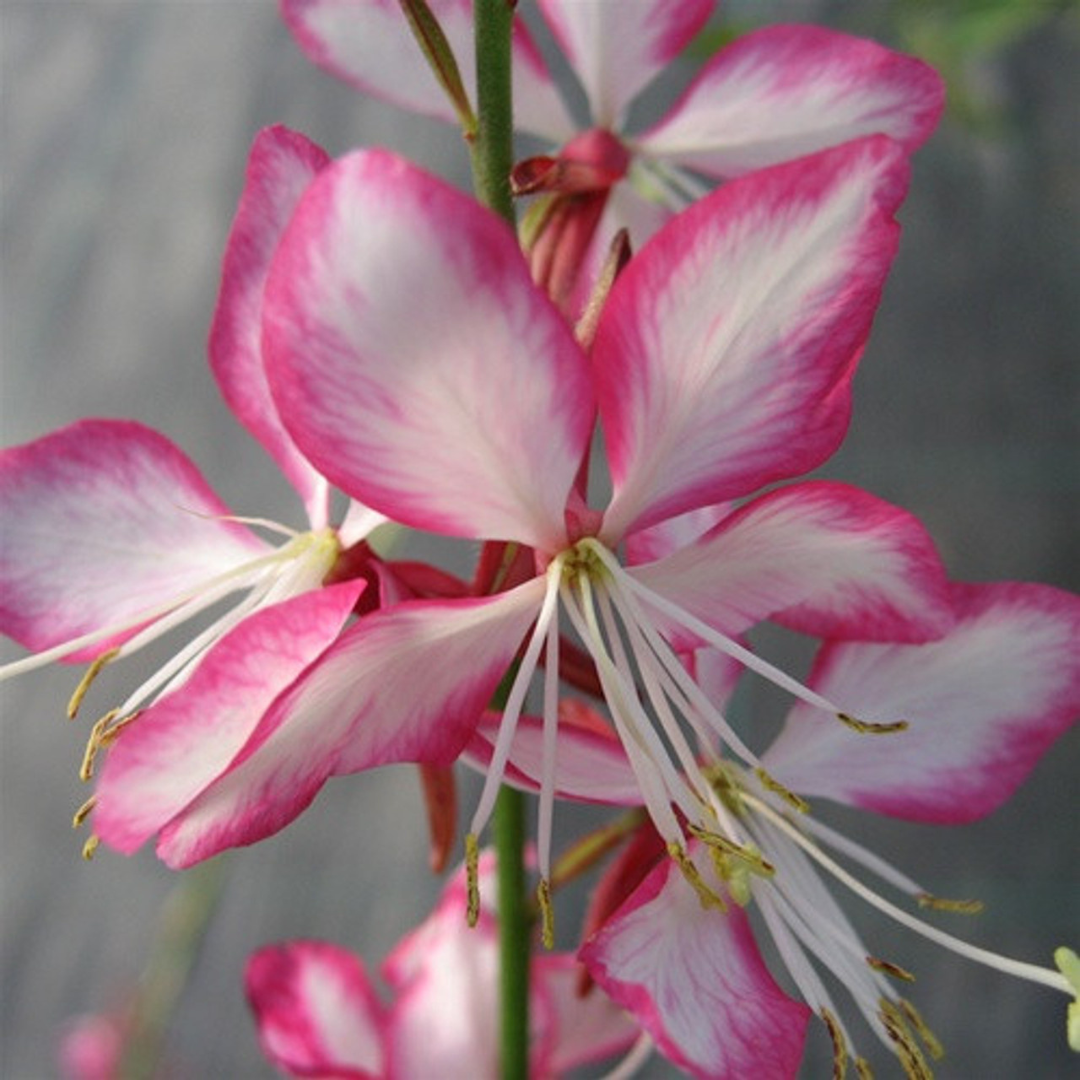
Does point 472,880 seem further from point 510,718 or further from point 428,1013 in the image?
point 428,1013

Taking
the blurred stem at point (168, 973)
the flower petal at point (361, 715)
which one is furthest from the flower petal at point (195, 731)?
the blurred stem at point (168, 973)

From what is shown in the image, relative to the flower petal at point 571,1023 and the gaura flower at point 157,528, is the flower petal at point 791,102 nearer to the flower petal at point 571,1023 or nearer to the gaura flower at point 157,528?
the gaura flower at point 157,528

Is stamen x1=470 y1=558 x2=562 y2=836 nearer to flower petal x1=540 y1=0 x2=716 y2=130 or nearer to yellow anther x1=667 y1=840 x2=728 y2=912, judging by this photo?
yellow anther x1=667 y1=840 x2=728 y2=912

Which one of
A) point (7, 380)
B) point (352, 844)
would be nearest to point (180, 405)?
point (7, 380)

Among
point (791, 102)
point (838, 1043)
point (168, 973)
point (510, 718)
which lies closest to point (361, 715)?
point (510, 718)

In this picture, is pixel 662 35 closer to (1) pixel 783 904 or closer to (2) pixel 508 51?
(2) pixel 508 51

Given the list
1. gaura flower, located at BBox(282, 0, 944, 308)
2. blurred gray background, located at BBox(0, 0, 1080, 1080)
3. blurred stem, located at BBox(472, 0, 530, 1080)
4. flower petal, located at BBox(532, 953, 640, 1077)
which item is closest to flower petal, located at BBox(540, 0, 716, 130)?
gaura flower, located at BBox(282, 0, 944, 308)
